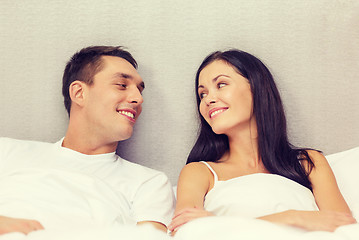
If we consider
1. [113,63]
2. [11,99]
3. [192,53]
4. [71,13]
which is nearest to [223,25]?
[192,53]

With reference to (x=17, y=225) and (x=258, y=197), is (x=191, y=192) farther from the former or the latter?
(x=17, y=225)

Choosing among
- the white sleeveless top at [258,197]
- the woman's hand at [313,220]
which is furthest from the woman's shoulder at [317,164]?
the woman's hand at [313,220]

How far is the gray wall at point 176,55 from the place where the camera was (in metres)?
1.69

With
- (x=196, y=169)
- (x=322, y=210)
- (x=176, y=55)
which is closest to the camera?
(x=322, y=210)

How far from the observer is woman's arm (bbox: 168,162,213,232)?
3.41ft

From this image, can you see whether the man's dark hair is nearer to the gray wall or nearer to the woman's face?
the gray wall

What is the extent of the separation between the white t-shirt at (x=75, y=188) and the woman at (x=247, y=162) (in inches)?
5.6

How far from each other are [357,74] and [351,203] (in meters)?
0.79

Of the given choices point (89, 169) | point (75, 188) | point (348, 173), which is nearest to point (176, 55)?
point (89, 169)

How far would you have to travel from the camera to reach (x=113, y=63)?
4.94 feet

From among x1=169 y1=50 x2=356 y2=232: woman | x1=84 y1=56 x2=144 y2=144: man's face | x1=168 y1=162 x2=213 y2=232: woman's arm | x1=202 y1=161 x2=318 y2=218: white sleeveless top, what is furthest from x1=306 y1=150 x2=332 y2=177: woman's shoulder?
x1=84 y1=56 x2=144 y2=144: man's face

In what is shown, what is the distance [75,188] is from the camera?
3.97ft

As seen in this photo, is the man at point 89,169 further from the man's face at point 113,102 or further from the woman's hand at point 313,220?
the woman's hand at point 313,220

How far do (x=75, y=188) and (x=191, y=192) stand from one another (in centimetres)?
43
